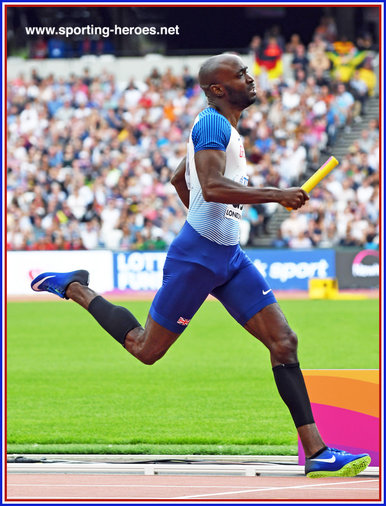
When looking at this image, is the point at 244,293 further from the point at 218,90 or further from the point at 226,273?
the point at 218,90

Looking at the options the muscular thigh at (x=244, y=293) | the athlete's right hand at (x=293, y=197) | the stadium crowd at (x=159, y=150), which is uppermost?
the stadium crowd at (x=159, y=150)

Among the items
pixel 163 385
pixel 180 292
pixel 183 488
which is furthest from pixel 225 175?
pixel 163 385

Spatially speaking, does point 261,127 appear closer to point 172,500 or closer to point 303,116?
point 303,116

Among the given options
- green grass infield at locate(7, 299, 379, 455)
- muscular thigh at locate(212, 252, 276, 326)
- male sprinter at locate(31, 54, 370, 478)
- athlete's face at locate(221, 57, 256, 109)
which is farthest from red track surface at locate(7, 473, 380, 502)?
athlete's face at locate(221, 57, 256, 109)

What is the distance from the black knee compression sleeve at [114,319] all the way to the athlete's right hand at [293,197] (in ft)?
4.89

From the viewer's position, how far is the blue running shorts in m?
5.70

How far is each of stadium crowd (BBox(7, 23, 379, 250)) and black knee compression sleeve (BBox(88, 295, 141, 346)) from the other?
16.3 meters

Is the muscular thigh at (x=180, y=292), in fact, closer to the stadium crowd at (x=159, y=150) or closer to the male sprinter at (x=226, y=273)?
the male sprinter at (x=226, y=273)

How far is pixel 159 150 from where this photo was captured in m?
25.7

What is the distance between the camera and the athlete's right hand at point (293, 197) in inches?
200

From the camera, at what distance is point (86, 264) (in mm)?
22266

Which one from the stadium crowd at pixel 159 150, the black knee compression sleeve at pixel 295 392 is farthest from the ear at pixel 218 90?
the stadium crowd at pixel 159 150

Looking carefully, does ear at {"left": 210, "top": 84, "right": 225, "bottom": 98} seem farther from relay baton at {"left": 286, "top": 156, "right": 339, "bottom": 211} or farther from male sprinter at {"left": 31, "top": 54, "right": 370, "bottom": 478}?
relay baton at {"left": 286, "top": 156, "right": 339, "bottom": 211}

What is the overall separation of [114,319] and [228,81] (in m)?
1.67
